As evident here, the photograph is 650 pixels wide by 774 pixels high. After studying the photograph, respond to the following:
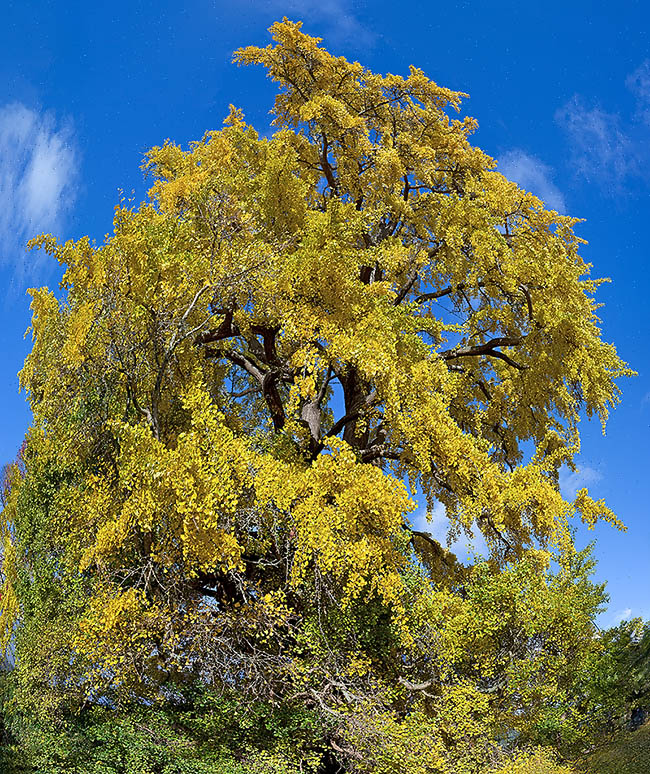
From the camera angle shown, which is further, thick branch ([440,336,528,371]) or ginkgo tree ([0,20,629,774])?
thick branch ([440,336,528,371])

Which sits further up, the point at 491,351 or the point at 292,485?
the point at 491,351

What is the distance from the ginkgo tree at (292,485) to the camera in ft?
34.7

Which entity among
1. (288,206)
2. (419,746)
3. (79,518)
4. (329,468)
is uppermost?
(288,206)

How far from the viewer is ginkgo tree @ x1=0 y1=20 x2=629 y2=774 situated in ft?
34.7

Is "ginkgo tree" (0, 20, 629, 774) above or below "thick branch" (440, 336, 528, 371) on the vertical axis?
below

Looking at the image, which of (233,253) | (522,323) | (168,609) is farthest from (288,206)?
(168,609)

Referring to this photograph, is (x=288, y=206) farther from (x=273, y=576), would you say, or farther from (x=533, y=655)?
(x=533, y=655)

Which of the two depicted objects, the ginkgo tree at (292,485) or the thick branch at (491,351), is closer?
the ginkgo tree at (292,485)

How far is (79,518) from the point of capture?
11.6 metres

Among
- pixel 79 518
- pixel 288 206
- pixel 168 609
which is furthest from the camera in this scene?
pixel 288 206

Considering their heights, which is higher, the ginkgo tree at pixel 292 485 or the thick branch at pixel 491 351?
the thick branch at pixel 491 351

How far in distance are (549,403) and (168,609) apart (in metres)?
9.17

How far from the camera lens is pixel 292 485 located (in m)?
10.6

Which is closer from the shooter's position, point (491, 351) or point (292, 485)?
point (292, 485)
